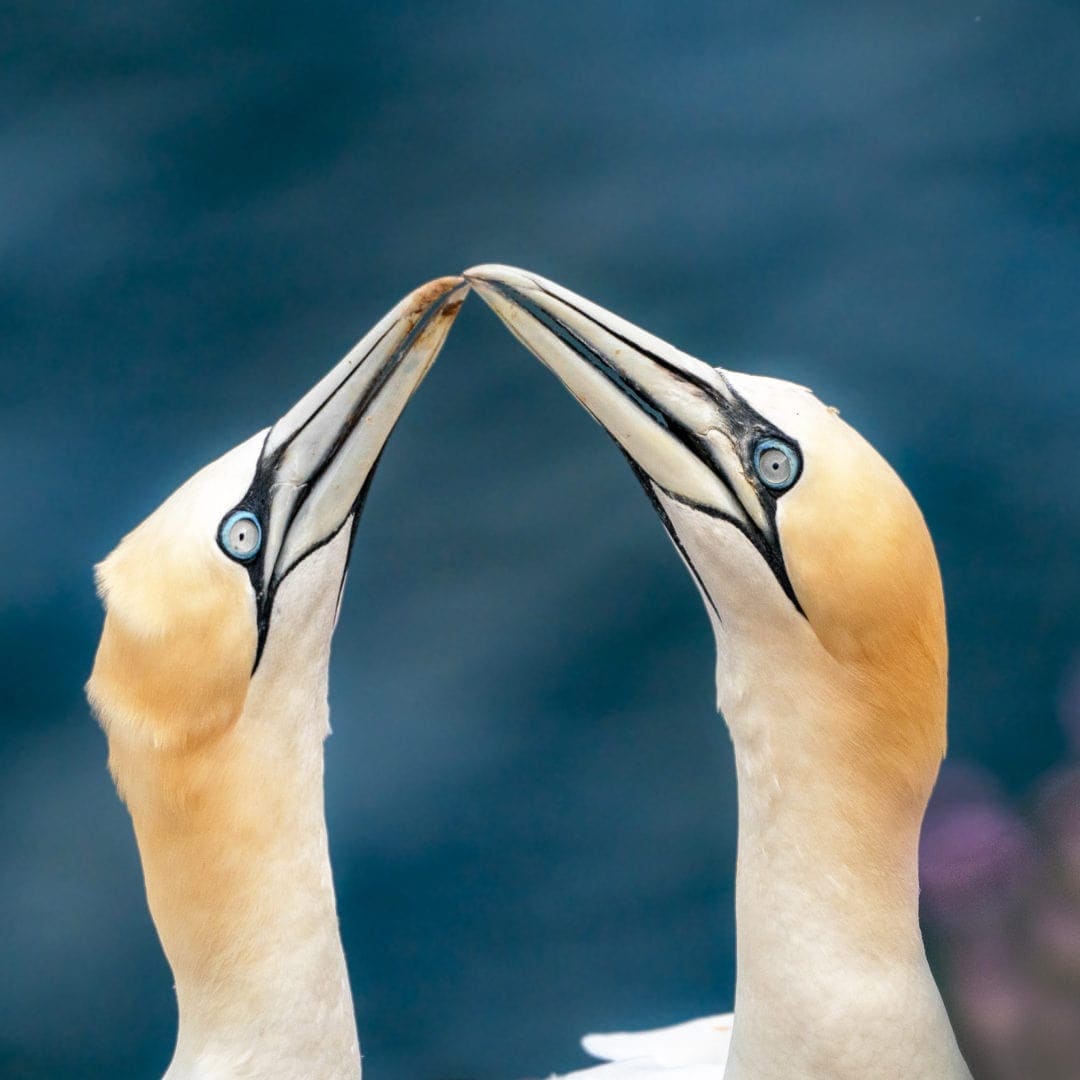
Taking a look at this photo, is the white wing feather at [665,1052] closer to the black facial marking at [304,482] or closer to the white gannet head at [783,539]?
the white gannet head at [783,539]

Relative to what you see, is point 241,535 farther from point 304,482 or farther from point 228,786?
point 228,786

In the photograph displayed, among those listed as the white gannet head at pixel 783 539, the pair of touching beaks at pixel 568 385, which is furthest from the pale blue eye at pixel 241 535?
the white gannet head at pixel 783 539

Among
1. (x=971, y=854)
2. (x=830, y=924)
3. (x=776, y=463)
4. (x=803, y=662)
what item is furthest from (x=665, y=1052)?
(x=776, y=463)

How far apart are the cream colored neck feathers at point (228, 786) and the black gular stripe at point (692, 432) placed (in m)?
0.84

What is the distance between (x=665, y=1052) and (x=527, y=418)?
9.03 ft

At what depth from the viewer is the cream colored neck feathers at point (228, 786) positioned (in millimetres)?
5371

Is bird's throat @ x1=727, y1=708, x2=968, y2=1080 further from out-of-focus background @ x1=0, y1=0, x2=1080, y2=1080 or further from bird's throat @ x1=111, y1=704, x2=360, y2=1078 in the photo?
out-of-focus background @ x1=0, y1=0, x2=1080, y2=1080

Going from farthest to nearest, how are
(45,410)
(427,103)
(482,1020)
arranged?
(427,103) < (45,410) < (482,1020)

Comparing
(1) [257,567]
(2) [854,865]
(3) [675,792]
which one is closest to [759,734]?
(2) [854,865]

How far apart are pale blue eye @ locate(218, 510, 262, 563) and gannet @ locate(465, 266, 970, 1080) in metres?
0.93

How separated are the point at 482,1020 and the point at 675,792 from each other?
119cm

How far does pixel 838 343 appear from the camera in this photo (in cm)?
907

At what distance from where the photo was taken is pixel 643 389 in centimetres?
563

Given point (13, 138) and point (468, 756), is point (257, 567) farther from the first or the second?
point (13, 138)
